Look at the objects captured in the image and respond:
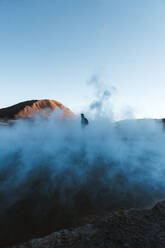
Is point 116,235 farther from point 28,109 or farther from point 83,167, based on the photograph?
point 28,109

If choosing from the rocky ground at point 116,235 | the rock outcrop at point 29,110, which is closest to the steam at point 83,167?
the rocky ground at point 116,235

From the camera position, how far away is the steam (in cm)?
695

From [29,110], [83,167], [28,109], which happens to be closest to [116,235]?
[83,167]

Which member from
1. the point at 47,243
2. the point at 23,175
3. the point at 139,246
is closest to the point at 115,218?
the point at 139,246

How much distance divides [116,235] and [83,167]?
553 centimetres

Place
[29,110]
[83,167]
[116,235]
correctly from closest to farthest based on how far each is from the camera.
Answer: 1. [116,235]
2. [83,167]
3. [29,110]

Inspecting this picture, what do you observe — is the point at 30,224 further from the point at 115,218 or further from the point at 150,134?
the point at 150,134

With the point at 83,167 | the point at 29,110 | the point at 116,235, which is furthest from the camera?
the point at 29,110

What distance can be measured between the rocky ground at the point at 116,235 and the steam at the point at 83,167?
1703 millimetres

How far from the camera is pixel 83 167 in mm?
9383

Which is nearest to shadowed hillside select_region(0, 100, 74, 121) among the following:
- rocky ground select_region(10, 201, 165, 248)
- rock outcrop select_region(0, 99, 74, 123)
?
rock outcrop select_region(0, 99, 74, 123)

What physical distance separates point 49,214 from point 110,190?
135 inches

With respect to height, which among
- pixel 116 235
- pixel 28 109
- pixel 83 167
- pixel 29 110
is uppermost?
pixel 28 109

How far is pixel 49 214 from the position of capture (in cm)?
573
